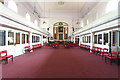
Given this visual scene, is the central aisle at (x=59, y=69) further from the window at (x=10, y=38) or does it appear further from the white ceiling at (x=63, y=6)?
the white ceiling at (x=63, y=6)

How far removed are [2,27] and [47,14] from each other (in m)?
15.5

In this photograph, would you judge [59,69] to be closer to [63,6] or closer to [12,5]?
[12,5]

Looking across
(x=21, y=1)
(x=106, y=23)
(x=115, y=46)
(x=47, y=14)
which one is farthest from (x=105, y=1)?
(x=47, y=14)

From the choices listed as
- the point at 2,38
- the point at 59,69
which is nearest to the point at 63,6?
the point at 2,38

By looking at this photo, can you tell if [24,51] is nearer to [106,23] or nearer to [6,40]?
[6,40]

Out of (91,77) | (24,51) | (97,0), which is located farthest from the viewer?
(97,0)

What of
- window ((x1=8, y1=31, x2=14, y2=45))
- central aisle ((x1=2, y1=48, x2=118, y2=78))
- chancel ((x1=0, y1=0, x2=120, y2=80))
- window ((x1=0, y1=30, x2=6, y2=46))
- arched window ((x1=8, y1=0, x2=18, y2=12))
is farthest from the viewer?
arched window ((x1=8, y1=0, x2=18, y2=12))

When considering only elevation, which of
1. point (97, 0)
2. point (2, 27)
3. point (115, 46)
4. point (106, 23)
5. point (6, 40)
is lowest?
point (115, 46)

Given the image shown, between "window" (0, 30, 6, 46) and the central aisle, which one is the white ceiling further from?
the central aisle

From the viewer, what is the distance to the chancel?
3043 millimetres

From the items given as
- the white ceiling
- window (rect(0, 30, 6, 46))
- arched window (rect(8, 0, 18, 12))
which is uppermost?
the white ceiling

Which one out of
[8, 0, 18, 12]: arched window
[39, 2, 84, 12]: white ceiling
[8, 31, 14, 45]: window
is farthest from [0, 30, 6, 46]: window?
[39, 2, 84, 12]: white ceiling

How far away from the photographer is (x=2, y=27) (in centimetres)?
475

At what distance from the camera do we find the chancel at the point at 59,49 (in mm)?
Result: 3043
